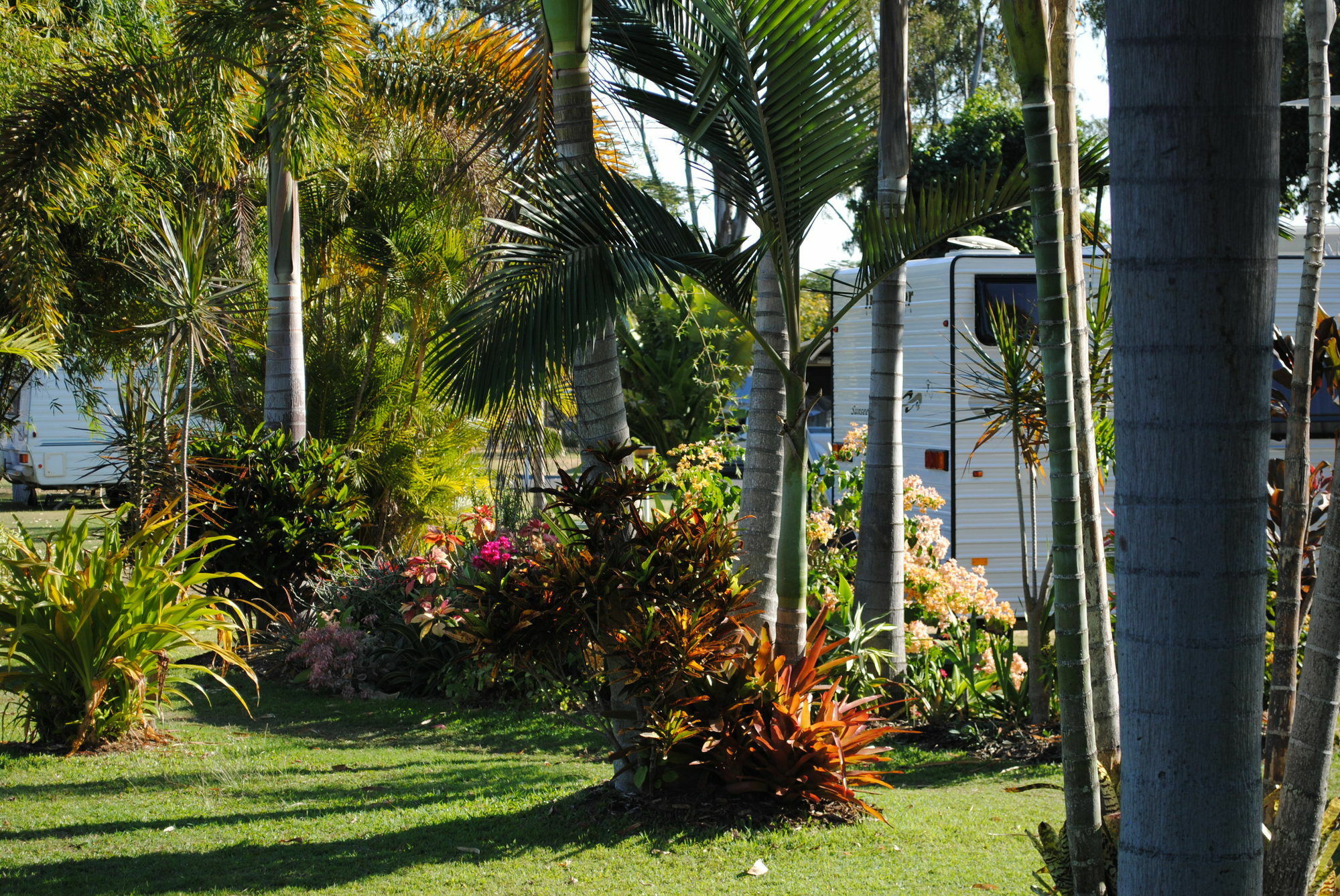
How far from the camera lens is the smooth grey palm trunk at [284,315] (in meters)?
10.8

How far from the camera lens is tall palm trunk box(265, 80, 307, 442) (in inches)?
425

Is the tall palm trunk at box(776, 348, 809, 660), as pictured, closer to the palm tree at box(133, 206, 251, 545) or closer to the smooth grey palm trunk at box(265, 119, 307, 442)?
the palm tree at box(133, 206, 251, 545)

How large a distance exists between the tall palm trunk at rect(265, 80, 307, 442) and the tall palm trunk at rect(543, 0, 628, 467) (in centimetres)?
616

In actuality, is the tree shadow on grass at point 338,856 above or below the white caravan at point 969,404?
below

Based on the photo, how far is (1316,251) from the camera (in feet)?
10.6

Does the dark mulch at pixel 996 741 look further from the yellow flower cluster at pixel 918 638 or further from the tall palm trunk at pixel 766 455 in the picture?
the tall palm trunk at pixel 766 455

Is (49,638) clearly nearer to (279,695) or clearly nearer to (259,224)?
(279,695)

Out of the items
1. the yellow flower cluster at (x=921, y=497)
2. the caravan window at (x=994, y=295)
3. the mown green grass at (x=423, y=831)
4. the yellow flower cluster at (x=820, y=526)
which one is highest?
the caravan window at (x=994, y=295)

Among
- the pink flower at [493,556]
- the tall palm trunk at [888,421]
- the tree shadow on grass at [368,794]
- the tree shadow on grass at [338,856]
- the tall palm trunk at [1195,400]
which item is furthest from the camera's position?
the tall palm trunk at [888,421]

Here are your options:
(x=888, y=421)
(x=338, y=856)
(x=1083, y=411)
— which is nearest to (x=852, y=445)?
(x=888, y=421)

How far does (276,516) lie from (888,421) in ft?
17.9

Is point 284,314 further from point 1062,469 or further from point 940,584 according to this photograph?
point 1062,469

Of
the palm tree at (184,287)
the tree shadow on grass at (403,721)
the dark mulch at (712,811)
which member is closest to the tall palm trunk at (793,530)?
the dark mulch at (712,811)

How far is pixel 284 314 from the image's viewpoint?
10859mm
